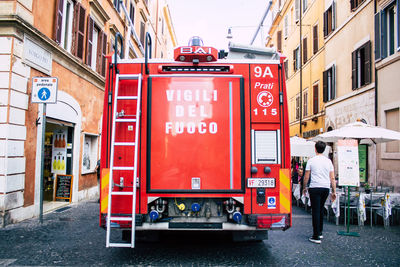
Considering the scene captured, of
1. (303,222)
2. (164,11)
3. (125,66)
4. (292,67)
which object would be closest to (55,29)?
(125,66)

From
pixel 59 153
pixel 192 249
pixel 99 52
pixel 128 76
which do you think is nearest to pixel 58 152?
pixel 59 153

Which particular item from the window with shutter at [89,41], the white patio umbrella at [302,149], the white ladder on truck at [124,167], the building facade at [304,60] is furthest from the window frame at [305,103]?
the white ladder on truck at [124,167]

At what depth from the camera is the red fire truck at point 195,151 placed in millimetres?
4559

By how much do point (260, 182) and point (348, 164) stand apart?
3463 mm

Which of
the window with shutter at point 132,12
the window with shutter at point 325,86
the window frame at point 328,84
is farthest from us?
the window with shutter at point 132,12

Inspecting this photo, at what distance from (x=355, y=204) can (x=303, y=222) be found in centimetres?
146

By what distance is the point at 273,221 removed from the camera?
460cm

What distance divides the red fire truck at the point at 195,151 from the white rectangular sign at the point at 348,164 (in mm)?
3099

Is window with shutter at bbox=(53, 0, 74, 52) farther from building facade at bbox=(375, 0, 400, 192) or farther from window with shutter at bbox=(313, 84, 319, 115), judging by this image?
window with shutter at bbox=(313, 84, 319, 115)

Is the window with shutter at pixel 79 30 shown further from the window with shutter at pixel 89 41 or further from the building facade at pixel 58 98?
the window with shutter at pixel 89 41

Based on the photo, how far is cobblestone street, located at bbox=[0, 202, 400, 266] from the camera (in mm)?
Result: 5051

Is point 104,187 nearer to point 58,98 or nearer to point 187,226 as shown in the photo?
point 187,226

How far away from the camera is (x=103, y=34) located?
1391 centimetres

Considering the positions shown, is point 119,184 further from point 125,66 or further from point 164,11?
point 164,11
